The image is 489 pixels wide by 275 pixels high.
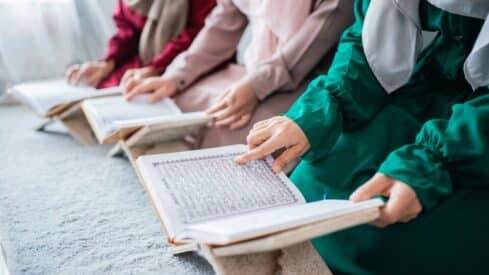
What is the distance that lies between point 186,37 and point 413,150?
0.89 m

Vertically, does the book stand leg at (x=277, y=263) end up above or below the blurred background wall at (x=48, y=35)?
above

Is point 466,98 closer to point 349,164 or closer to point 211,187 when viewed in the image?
point 349,164

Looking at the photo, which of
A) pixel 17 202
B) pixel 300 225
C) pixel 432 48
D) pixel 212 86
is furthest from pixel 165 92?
pixel 300 225

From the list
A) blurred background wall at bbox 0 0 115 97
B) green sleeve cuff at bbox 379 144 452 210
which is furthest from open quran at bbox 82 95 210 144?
blurred background wall at bbox 0 0 115 97

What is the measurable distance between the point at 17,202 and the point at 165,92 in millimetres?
430

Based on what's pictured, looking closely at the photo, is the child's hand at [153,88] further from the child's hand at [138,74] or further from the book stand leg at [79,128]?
the book stand leg at [79,128]

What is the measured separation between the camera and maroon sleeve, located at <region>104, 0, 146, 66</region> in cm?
151

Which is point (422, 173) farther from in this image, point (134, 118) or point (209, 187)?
point (134, 118)

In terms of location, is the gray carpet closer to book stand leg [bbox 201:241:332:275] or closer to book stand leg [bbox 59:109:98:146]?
book stand leg [bbox 59:109:98:146]

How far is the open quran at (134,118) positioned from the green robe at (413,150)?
277 millimetres

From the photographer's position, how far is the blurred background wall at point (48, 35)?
172cm

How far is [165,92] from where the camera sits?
1256 millimetres

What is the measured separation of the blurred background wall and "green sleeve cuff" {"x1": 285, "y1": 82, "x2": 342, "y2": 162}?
1195 mm

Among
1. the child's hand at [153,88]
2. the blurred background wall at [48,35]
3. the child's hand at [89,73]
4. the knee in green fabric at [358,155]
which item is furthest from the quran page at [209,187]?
the blurred background wall at [48,35]
